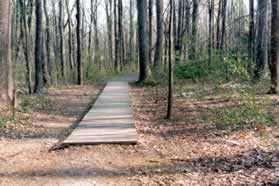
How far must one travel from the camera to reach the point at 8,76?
34.8 ft

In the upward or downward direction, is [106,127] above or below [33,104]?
below

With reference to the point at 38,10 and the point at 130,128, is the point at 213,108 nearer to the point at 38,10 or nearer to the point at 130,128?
the point at 130,128

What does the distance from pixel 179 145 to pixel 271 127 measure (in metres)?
2.19

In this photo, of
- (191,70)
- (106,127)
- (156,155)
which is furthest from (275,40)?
(156,155)

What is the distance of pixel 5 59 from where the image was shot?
34.5ft

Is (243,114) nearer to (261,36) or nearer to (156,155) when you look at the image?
(156,155)

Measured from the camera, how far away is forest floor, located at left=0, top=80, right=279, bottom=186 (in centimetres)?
543

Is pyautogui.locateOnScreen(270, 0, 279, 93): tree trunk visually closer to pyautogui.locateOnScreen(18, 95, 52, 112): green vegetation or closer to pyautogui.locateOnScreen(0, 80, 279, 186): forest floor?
pyautogui.locateOnScreen(0, 80, 279, 186): forest floor

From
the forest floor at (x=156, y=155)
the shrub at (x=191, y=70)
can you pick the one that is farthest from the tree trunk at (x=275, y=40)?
the shrub at (x=191, y=70)

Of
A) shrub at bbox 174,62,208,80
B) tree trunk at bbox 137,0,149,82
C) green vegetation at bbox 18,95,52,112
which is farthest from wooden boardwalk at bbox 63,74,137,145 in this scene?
tree trunk at bbox 137,0,149,82

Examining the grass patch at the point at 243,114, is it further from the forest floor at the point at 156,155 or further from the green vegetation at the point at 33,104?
the green vegetation at the point at 33,104

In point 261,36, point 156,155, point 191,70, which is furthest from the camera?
point 191,70

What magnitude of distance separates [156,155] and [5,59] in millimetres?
5928

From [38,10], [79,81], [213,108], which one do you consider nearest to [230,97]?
[213,108]
